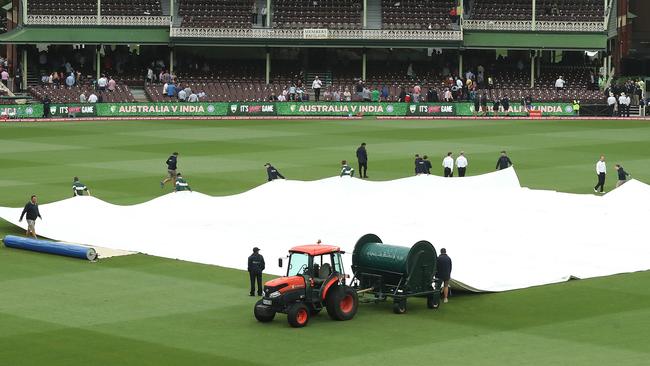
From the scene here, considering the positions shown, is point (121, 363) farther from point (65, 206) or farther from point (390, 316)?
point (65, 206)

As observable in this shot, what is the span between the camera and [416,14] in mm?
89688

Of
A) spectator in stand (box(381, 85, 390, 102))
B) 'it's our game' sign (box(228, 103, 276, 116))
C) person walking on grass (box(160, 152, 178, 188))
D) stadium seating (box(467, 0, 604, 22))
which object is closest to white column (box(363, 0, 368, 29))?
spectator in stand (box(381, 85, 390, 102))

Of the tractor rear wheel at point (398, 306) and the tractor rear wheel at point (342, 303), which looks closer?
the tractor rear wheel at point (342, 303)

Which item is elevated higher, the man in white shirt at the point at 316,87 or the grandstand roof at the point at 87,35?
the grandstand roof at the point at 87,35

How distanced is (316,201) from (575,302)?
12.9m

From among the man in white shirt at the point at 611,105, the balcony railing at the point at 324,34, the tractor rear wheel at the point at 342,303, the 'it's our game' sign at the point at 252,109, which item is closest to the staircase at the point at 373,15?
the balcony railing at the point at 324,34

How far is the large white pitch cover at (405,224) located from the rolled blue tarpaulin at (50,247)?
5.07 feet

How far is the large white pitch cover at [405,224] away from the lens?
3356 centimetres

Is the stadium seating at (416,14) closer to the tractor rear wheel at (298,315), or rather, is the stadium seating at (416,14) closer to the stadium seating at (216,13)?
the stadium seating at (216,13)

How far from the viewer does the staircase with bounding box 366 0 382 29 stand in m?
89.2

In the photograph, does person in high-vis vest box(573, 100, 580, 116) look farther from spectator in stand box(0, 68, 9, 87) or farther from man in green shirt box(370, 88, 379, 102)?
spectator in stand box(0, 68, 9, 87)

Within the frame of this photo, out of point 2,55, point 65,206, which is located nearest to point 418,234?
point 65,206

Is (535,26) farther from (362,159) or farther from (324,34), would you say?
(362,159)

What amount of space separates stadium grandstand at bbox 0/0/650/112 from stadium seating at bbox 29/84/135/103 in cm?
26
